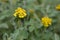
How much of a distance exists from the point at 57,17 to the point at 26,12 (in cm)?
37

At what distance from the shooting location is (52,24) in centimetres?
219

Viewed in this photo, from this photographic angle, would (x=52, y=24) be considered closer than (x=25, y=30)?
No

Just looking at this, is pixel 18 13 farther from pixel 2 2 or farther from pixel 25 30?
pixel 2 2

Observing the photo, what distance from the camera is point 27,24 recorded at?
1939 mm

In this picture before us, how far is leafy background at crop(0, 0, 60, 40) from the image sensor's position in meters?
1.85

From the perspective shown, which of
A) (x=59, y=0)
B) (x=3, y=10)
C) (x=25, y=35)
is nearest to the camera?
(x=25, y=35)

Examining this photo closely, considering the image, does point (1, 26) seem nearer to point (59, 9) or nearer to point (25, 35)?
point (25, 35)

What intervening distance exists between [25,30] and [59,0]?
0.97 meters

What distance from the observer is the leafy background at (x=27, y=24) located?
1852mm

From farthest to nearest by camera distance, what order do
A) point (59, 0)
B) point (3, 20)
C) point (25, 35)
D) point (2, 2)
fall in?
point (59, 0) → point (2, 2) → point (3, 20) → point (25, 35)

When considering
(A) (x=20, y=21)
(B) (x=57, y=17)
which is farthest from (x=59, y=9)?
(A) (x=20, y=21)

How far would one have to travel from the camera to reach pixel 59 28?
88.0 inches

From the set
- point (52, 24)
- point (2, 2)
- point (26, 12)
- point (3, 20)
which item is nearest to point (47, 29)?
point (52, 24)

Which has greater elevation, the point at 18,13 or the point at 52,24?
the point at 18,13
